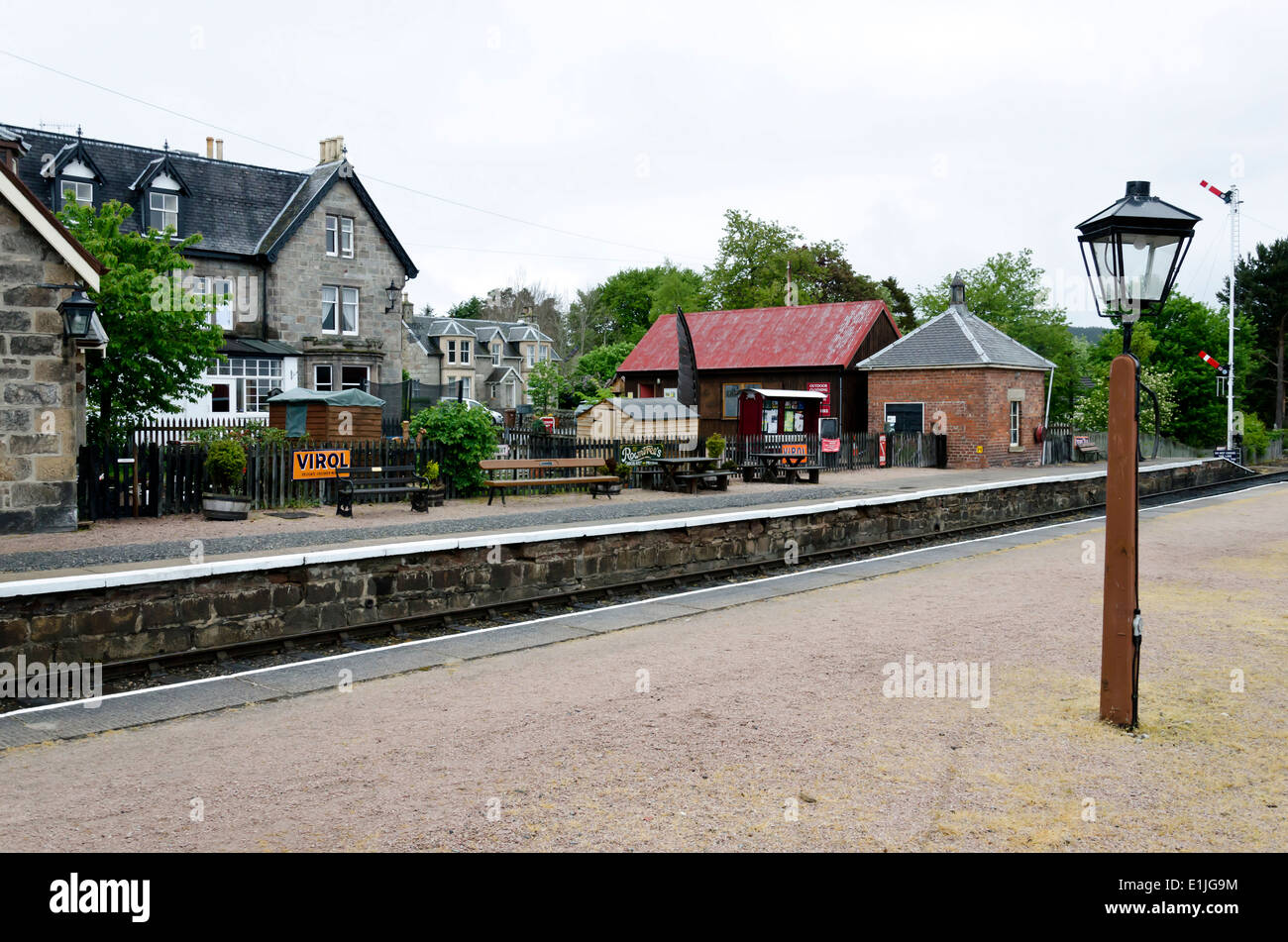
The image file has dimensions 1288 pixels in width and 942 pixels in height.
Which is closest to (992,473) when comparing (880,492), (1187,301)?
(880,492)

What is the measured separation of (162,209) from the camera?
36.7 meters

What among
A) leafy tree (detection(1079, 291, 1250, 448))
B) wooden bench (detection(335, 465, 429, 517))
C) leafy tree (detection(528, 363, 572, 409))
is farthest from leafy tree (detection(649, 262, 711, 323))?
wooden bench (detection(335, 465, 429, 517))

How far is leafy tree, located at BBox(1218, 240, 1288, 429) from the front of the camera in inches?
3014

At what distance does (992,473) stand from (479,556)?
24980mm

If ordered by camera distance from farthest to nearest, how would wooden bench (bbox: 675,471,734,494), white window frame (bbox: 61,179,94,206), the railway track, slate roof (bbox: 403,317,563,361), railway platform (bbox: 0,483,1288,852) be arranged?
slate roof (bbox: 403,317,563,361)
white window frame (bbox: 61,179,94,206)
wooden bench (bbox: 675,471,734,494)
the railway track
railway platform (bbox: 0,483,1288,852)

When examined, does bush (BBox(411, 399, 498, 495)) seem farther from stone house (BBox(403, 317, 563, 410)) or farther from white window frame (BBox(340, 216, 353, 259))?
stone house (BBox(403, 317, 563, 410))

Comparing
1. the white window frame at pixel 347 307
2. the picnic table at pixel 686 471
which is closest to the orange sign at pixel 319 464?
the picnic table at pixel 686 471

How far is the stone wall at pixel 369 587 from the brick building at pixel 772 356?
24601 millimetres

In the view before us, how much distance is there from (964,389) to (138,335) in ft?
93.8

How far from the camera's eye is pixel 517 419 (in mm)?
52500

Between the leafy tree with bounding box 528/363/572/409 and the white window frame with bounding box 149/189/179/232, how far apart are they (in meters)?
26.4

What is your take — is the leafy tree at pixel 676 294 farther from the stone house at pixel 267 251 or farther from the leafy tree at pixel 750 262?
the stone house at pixel 267 251

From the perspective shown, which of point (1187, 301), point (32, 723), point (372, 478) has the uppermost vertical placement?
point (1187, 301)
